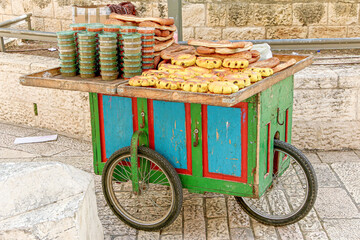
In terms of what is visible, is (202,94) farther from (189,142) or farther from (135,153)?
(135,153)

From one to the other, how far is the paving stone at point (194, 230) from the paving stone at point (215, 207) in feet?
0.47

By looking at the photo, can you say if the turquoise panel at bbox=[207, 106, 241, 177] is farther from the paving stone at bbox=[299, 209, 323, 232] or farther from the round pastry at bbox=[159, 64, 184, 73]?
the paving stone at bbox=[299, 209, 323, 232]

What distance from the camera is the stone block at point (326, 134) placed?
17.5ft

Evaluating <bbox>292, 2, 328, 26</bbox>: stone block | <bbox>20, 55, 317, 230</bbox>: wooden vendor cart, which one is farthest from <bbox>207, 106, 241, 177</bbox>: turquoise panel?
<bbox>292, 2, 328, 26</bbox>: stone block

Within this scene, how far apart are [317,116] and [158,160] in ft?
7.79

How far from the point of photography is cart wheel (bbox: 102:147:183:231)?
142 inches

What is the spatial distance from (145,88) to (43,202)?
0.99m

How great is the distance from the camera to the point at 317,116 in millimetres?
5316

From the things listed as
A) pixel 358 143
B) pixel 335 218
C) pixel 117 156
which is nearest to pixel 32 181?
pixel 117 156

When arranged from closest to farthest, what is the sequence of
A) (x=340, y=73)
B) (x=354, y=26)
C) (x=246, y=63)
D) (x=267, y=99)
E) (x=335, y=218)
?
(x=267, y=99), (x=246, y=63), (x=335, y=218), (x=340, y=73), (x=354, y=26)

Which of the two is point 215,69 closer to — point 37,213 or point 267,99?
point 267,99

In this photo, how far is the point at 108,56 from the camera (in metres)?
3.63

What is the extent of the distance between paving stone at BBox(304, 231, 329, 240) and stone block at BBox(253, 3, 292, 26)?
506cm

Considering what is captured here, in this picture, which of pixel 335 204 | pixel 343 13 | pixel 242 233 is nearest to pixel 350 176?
pixel 335 204
